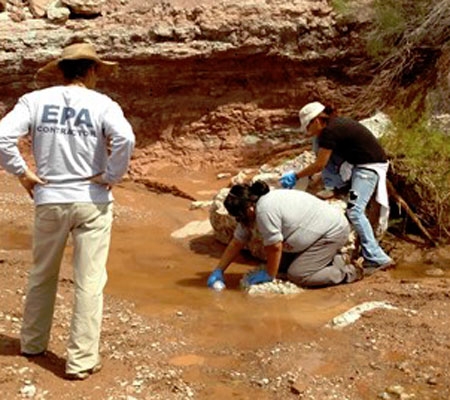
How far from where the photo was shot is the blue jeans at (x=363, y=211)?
6.33m

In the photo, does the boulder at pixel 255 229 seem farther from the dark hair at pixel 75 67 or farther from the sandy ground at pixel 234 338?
the dark hair at pixel 75 67

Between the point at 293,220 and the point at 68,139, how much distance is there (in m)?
2.34

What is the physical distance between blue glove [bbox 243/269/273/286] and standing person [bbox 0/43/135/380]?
2.02 meters

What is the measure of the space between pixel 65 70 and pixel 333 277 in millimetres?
2878

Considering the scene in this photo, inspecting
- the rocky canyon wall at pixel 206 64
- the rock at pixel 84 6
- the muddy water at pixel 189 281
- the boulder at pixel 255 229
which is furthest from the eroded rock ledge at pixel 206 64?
the boulder at pixel 255 229

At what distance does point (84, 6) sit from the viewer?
10.1 meters

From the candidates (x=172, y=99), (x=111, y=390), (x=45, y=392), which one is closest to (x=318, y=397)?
(x=111, y=390)

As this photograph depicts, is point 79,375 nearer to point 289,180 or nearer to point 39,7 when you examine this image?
point 289,180

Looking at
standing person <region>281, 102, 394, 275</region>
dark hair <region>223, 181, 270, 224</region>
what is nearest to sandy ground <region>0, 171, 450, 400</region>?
standing person <region>281, 102, 394, 275</region>

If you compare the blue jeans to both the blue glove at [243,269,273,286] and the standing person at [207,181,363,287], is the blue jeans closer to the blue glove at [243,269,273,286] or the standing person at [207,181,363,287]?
the standing person at [207,181,363,287]

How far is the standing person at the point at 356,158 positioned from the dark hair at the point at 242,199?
0.83 meters

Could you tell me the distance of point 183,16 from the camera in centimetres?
985

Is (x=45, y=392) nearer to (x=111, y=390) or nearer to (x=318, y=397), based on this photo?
(x=111, y=390)

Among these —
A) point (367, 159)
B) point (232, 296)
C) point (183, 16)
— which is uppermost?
point (183, 16)
